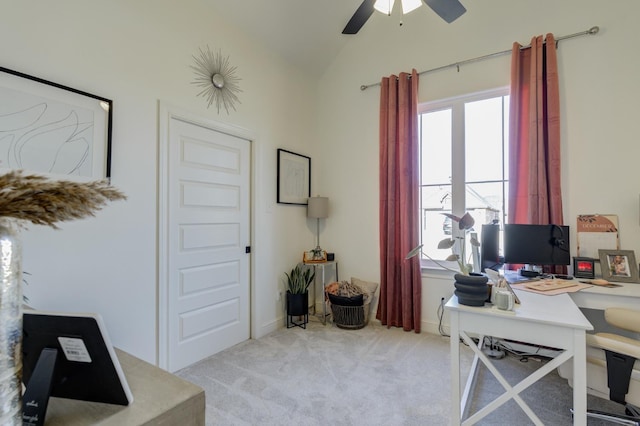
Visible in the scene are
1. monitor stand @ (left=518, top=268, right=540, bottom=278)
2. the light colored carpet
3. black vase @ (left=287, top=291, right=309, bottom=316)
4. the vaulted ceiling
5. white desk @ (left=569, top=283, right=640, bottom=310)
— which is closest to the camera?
the light colored carpet

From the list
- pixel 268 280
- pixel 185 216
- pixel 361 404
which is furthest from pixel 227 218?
pixel 361 404

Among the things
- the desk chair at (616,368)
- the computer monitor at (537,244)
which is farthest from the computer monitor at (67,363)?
the computer monitor at (537,244)

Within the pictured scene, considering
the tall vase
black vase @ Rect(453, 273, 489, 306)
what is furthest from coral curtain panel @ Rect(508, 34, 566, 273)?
the tall vase

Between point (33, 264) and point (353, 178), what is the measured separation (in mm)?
3044

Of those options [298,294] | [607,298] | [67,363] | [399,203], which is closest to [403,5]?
[399,203]

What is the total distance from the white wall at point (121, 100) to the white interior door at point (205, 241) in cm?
15

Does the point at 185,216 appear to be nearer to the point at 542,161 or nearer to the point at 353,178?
the point at 353,178

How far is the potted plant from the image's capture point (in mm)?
3521

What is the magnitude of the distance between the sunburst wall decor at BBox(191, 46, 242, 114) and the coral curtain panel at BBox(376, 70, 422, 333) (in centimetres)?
167

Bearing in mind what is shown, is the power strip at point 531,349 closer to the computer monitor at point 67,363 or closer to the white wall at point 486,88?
the white wall at point 486,88

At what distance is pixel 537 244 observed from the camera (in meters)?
2.71

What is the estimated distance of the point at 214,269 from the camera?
9.53 feet

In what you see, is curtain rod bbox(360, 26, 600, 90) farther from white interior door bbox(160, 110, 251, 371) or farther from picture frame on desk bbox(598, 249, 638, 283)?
picture frame on desk bbox(598, 249, 638, 283)

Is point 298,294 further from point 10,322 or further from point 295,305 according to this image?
point 10,322
